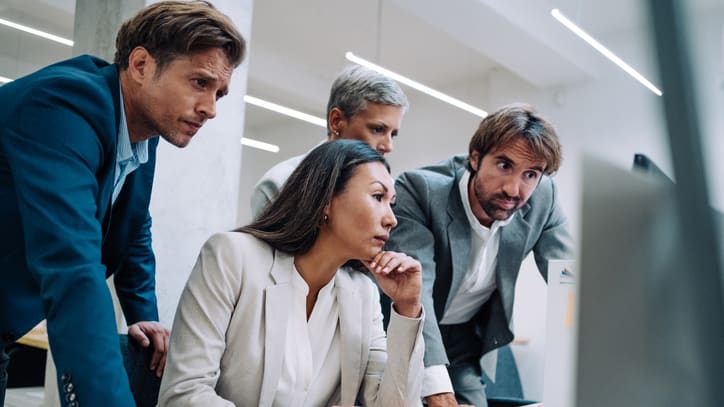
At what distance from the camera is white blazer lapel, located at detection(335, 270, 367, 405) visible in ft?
4.42

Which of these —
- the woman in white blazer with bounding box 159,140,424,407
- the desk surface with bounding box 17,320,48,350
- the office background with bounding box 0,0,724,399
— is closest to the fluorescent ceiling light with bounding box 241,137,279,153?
the office background with bounding box 0,0,724,399

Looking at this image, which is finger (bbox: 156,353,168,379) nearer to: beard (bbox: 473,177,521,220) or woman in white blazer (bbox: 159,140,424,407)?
woman in white blazer (bbox: 159,140,424,407)

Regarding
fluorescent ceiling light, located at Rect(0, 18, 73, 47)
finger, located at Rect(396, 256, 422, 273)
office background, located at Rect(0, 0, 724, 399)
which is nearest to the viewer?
office background, located at Rect(0, 0, 724, 399)

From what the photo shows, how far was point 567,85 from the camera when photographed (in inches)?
275

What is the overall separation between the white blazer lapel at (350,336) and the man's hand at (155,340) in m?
0.37

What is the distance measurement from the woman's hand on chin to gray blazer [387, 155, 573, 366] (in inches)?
8.8

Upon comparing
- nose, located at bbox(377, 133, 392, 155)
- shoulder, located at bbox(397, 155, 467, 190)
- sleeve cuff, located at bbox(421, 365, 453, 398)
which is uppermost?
nose, located at bbox(377, 133, 392, 155)

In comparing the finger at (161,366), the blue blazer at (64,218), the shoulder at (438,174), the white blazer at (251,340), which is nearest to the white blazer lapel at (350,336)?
the white blazer at (251,340)

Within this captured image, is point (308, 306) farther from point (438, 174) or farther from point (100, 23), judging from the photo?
point (100, 23)

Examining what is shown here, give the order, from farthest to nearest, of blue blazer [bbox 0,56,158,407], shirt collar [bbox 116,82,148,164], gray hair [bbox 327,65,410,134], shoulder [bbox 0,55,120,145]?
1. gray hair [bbox 327,65,410,134]
2. shirt collar [bbox 116,82,148,164]
3. shoulder [bbox 0,55,120,145]
4. blue blazer [bbox 0,56,158,407]

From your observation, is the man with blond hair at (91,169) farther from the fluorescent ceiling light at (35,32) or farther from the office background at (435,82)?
the fluorescent ceiling light at (35,32)

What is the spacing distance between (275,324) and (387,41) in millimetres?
6432

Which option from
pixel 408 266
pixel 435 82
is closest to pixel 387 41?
pixel 435 82

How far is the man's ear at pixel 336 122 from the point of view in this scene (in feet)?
6.52
